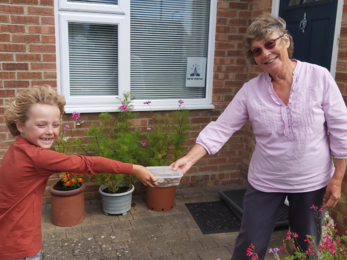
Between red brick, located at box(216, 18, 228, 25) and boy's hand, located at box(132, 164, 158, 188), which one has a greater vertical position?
red brick, located at box(216, 18, 228, 25)

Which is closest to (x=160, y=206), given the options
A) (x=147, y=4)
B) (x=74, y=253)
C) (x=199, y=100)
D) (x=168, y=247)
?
(x=168, y=247)

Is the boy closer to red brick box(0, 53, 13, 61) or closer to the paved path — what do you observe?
the paved path

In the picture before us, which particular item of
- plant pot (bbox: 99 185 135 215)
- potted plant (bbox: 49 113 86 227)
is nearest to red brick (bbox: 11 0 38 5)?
potted plant (bbox: 49 113 86 227)

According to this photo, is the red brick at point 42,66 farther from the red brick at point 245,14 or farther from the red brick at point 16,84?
the red brick at point 245,14

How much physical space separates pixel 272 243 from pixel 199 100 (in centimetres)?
204

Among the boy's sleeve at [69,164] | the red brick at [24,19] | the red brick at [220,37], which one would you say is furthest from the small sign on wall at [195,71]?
the boy's sleeve at [69,164]

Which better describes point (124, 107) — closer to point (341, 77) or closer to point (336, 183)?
point (341, 77)

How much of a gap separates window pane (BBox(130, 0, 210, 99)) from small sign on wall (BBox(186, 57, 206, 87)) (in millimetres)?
26

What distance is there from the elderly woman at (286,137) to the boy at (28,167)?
790 mm

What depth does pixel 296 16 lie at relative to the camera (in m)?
3.89

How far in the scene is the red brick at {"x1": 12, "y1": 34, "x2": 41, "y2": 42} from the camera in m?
3.69

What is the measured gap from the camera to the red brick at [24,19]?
3.65 metres

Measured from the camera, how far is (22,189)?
1978mm

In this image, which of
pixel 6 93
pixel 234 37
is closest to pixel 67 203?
pixel 6 93
